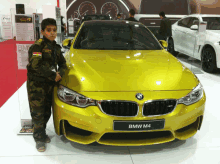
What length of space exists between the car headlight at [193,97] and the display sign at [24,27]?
67.7 inches

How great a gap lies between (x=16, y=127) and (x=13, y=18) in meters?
1.26

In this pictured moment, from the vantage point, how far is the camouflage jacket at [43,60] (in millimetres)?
1993

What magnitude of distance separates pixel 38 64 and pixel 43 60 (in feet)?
0.39

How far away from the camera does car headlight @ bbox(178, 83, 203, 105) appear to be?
204 centimetres

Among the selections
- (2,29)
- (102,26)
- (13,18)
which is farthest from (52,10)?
(2,29)

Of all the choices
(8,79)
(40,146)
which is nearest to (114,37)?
(40,146)

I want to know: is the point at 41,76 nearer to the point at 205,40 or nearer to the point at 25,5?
the point at 205,40

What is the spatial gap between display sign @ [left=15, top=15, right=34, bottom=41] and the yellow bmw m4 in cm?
55

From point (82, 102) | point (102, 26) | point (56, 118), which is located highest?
point (102, 26)

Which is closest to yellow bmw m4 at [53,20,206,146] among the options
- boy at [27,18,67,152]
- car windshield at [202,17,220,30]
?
boy at [27,18,67,152]

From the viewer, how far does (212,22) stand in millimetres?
5785

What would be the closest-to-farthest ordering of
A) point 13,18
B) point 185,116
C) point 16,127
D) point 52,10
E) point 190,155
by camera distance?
point 185,116 < point 190,155 < point 13,18 < point 16,127 < point 52,10

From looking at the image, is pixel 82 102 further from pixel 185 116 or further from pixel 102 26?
pixel 102 26

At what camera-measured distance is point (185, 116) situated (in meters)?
2.04
